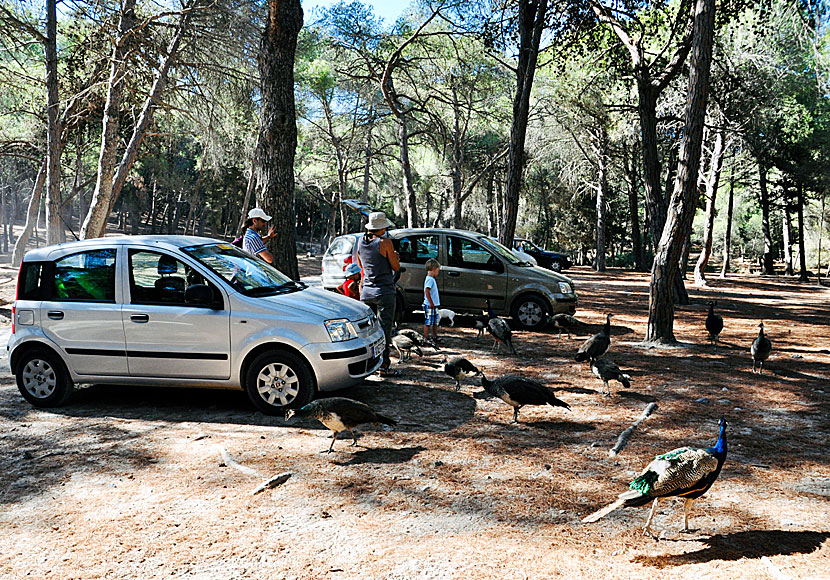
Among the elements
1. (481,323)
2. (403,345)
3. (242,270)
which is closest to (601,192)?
(481,323)

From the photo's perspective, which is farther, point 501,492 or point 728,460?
point 728,460

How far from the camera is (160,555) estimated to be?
388cm

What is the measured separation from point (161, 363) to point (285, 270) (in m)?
4.24

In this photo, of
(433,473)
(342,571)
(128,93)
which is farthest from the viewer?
(128,93)

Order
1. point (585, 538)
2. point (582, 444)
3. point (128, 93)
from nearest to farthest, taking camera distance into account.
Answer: point (585, 538) < point (582, 444) < point (128, 93)

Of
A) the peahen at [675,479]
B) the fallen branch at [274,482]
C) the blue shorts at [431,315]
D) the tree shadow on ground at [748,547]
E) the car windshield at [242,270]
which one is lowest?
the tree shadow on ground at [748,547]

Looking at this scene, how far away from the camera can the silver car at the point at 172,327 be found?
21.4 ft

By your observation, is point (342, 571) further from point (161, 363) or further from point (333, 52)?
point (333, 52)

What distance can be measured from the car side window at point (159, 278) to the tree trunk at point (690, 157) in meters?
7.11

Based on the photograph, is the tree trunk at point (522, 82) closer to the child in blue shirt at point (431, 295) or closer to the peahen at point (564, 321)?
the peahen at point (564, 321)

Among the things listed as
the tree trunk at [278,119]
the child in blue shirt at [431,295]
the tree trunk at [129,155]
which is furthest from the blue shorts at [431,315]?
the tree trunk at [129,155]

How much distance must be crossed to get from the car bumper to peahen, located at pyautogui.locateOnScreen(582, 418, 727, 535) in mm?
3207

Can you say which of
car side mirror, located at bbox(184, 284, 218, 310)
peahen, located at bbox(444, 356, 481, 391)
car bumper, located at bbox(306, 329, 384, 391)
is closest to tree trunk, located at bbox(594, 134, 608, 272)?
peahen, located at bbox(444, 356, 481, 391)

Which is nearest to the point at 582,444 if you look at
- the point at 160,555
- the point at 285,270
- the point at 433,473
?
the point at 433,473
